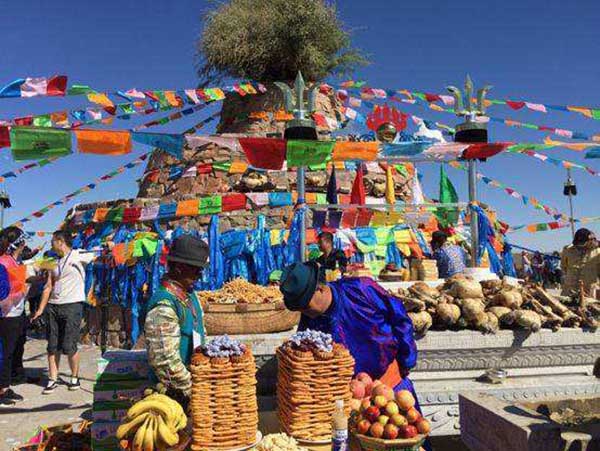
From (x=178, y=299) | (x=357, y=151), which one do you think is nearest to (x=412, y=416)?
(x=178, y=299)

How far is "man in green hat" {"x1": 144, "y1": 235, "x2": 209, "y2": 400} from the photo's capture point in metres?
3.04

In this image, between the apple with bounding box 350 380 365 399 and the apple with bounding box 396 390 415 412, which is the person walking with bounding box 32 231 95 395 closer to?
the apple with bounding box 350 380 365 399

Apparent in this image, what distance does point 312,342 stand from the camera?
3.24 metres

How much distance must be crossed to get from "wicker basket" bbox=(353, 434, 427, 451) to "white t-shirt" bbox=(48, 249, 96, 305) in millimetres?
5420

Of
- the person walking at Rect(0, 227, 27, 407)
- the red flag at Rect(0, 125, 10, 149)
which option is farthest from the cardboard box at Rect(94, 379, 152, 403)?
the red flag at Rect(0, 125, 10, 149)

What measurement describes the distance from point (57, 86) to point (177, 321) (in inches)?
238

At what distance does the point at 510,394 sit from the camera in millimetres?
4242

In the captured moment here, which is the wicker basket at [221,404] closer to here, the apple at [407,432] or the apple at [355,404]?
the apple at [355,404]

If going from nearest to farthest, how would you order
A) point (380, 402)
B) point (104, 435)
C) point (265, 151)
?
point (380, 402), point (104, 435), point (265, 151)

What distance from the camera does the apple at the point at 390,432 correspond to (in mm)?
2746

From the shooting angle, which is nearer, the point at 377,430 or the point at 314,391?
the point at 377,430

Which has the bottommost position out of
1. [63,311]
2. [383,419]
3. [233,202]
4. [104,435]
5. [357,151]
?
[104,435]

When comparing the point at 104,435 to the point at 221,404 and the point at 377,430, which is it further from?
the point at 377,430

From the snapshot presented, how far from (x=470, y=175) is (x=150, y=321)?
213 inches
